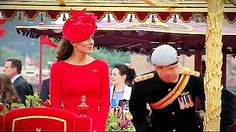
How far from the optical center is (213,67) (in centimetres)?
525

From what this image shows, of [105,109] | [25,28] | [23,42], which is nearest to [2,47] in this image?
[23,42]

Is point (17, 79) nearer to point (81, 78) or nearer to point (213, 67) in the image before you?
point (213, 67)

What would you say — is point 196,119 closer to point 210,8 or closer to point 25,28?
point 210,8

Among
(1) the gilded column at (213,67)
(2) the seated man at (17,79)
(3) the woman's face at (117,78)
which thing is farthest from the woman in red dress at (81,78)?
(3) the woman's face at (117,78)

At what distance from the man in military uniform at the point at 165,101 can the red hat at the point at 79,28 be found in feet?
1.69

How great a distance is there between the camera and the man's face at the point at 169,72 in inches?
170

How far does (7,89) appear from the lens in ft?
22.6

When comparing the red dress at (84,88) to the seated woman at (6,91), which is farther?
the seated woman at (6,91)

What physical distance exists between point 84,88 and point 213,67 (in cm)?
121

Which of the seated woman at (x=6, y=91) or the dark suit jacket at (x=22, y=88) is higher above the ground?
the seated woman at (x=6, y=91)

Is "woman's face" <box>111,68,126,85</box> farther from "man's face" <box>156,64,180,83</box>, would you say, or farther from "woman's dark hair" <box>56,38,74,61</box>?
"man's face" <box>156,64,180,83</box>

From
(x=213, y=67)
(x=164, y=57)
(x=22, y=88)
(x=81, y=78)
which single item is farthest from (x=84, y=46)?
(x=22, y=88)

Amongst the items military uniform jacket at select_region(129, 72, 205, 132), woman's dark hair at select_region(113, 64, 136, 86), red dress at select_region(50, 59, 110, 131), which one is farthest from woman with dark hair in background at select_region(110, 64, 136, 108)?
military uniform jacket at select_region(129, 72, 205, 132)

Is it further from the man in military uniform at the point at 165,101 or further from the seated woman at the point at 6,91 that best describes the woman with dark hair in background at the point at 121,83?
the man in military uniform at the point at 165,101
